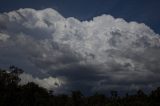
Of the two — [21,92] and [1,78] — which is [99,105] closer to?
[21,92]

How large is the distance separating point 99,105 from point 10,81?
115ft

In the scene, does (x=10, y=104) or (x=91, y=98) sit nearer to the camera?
(x=10, y=104)

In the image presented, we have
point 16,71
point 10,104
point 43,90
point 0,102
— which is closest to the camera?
point 0,102

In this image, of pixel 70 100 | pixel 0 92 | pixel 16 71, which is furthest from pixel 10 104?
pixel 70 100

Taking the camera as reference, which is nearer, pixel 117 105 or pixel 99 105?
pixel 117 105

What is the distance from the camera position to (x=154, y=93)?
13525 centimetres

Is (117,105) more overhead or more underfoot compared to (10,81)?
more underfoot

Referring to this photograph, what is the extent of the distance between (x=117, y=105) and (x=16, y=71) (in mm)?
40975

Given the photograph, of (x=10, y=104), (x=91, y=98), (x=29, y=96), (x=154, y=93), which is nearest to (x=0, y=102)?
(x=10, y=104)

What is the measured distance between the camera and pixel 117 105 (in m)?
116

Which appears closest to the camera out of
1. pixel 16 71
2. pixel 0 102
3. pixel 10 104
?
pixel 0 102

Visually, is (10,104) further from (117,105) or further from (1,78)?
(117,105)

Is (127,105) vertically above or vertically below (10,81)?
below

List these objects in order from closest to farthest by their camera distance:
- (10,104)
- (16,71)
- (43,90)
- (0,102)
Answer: (0,102) → (10,104) → (16,71) → (43,90)
